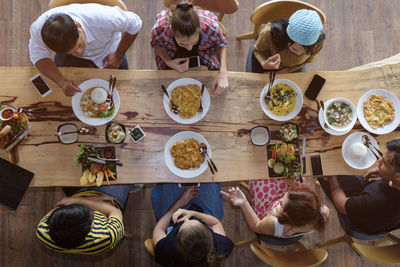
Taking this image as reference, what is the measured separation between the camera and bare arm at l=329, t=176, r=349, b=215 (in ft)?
7.67

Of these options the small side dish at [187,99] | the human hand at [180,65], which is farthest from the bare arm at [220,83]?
the human hand at [180,65]

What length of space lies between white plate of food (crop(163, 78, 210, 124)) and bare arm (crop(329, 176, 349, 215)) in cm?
125

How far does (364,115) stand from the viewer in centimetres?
213

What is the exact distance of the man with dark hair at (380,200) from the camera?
76.7 inches

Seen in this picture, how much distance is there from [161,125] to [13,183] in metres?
1.05

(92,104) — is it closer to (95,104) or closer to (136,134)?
(95,104)

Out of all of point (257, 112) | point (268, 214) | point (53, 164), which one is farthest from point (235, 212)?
point (53, 164)

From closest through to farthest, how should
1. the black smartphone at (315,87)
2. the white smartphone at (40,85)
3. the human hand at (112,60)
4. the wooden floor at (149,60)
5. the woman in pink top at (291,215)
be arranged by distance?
the woman in pink top at (291,215), the white smartphone at (40,85), the black smartphone at (315,87), the human hand at (112,60), the wooden floor at (149,60)

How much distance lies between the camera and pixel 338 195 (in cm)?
237

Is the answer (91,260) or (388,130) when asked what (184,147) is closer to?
(388,130)

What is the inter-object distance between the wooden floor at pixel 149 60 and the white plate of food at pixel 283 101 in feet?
4.42

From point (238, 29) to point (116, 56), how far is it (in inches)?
65.3

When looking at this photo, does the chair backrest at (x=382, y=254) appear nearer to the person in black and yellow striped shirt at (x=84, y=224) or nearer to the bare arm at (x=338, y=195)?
the bare arm at (x=338, y=195)

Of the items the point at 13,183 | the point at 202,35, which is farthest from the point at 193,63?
the point at 13,183
